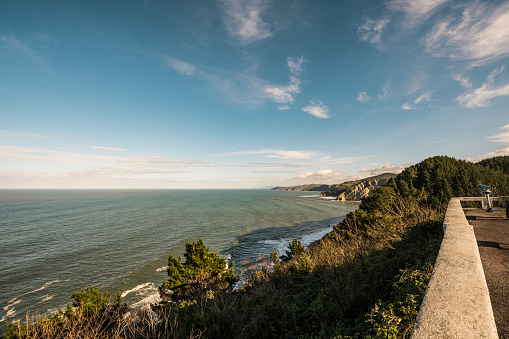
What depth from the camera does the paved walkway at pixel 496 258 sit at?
9.61 ft

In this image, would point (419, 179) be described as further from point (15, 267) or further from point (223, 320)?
point (15, 267)

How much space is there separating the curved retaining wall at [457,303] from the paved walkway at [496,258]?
1.86 feet

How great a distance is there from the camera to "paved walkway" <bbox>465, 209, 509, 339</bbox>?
293 centimetres

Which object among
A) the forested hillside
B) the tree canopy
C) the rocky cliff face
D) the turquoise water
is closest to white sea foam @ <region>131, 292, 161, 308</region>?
the turquoise water

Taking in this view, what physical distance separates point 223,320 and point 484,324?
7.43 meters

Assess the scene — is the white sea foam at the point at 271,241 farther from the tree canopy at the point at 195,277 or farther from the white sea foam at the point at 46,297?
the white sea foam at the point at 46,297

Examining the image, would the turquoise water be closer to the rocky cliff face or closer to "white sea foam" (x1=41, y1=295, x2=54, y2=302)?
"white sea foam" (x1=41, y1=295, x2=54, y2=302)

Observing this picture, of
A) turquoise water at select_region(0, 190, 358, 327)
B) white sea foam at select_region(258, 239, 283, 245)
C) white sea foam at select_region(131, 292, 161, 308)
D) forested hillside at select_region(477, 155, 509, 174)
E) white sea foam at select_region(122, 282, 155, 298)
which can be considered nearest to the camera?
white sea foam at select_region(131, 292, 161, 308)

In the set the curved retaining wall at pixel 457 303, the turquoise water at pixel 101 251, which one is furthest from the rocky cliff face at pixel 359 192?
the curved retaining wall at pixel 457 303

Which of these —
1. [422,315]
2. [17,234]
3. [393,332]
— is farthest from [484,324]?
[17,234]

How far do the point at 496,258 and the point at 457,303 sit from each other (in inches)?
162

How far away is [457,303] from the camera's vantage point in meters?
2.33

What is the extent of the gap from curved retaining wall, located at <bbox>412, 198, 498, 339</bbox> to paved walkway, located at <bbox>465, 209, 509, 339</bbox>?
1.86ft

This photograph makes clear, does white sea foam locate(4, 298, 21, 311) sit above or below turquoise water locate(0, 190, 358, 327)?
below
